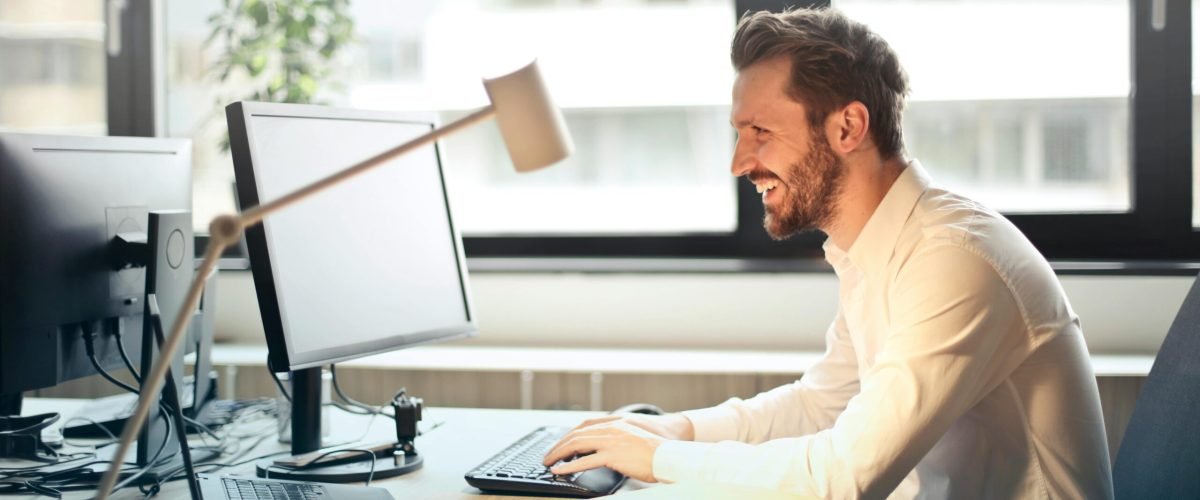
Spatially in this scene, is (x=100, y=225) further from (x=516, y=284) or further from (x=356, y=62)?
(x=356, y=62)

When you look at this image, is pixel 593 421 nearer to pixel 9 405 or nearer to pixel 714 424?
pixel 714 424

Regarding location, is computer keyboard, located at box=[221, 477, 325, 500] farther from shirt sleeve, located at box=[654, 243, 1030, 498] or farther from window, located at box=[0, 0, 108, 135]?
window, located at box=[0, 0, 108, 135]

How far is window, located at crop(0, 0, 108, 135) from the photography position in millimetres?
3266

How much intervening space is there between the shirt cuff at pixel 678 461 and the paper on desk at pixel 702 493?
0.09ft

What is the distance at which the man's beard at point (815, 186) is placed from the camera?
152cm

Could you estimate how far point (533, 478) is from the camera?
1385 mm

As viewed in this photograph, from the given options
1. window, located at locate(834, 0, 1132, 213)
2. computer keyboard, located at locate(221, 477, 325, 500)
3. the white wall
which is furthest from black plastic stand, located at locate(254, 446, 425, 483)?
window, located at locate(834, 0, 1132, 213)

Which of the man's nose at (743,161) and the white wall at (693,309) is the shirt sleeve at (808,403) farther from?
the white wall at (693,309)

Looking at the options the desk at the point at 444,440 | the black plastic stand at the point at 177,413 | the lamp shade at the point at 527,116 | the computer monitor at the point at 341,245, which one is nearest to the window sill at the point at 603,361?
the desk at the point at 444,440

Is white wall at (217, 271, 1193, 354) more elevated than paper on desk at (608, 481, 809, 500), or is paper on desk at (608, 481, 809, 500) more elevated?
white wall at (217, 271, 1193, 354)

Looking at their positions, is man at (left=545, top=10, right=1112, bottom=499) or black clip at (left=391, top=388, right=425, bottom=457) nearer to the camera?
man at (left=545, top=10, right=1112, bottom=499)

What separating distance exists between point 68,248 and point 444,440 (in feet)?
2.04

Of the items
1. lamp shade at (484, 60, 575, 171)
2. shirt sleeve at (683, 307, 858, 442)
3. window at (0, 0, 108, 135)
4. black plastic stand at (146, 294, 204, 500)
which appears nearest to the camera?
lamp shade at (484, 60, 575, 171)

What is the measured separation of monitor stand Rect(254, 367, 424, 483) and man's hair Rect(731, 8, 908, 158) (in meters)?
0.76
